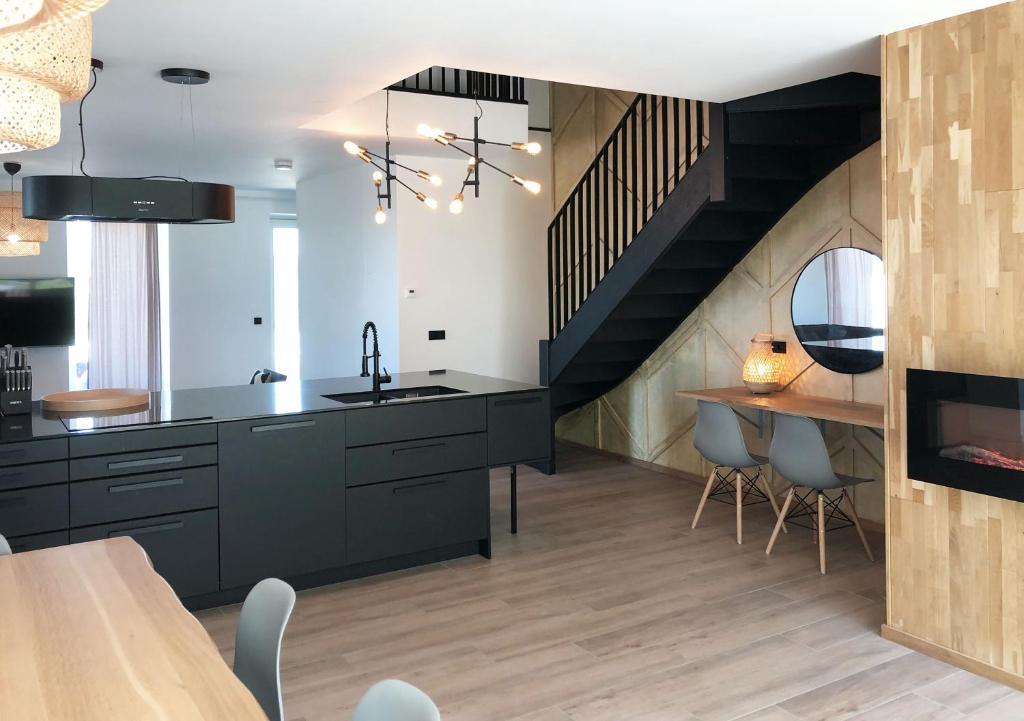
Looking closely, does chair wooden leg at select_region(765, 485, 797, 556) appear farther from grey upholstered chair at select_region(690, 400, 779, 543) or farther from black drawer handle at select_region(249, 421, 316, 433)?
black drawer handle at select_region(249, 421, 316, 433)

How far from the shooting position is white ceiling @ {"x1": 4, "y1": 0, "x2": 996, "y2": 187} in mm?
3324

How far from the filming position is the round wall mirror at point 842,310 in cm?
534

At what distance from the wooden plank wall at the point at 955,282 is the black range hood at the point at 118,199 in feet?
10.1

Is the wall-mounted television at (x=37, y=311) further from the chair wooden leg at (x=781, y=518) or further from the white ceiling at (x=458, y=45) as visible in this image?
the chair wooden leg at (x=781, y=518)

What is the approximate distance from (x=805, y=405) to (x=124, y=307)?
7.21 m

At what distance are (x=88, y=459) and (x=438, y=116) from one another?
350cm

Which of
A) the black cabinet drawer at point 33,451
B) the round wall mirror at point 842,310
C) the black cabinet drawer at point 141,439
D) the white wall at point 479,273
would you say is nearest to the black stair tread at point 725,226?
the round wall mirror at point 842,310

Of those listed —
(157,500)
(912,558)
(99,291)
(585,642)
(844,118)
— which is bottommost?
(585,642)

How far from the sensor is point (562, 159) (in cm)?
796

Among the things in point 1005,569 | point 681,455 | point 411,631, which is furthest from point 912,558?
point 681,455

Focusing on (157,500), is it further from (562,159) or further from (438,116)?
(562,159)

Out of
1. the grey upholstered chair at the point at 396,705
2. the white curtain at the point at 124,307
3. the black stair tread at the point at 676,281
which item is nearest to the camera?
the grey upholstered chair at the point at 396,705

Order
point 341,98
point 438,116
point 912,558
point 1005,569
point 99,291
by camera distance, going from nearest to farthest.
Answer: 1. point 1005,569
2. point 912,558
3. point 341,98
4. point 438,116
5. point 99,291

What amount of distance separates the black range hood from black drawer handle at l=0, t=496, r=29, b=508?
1.22 metres
